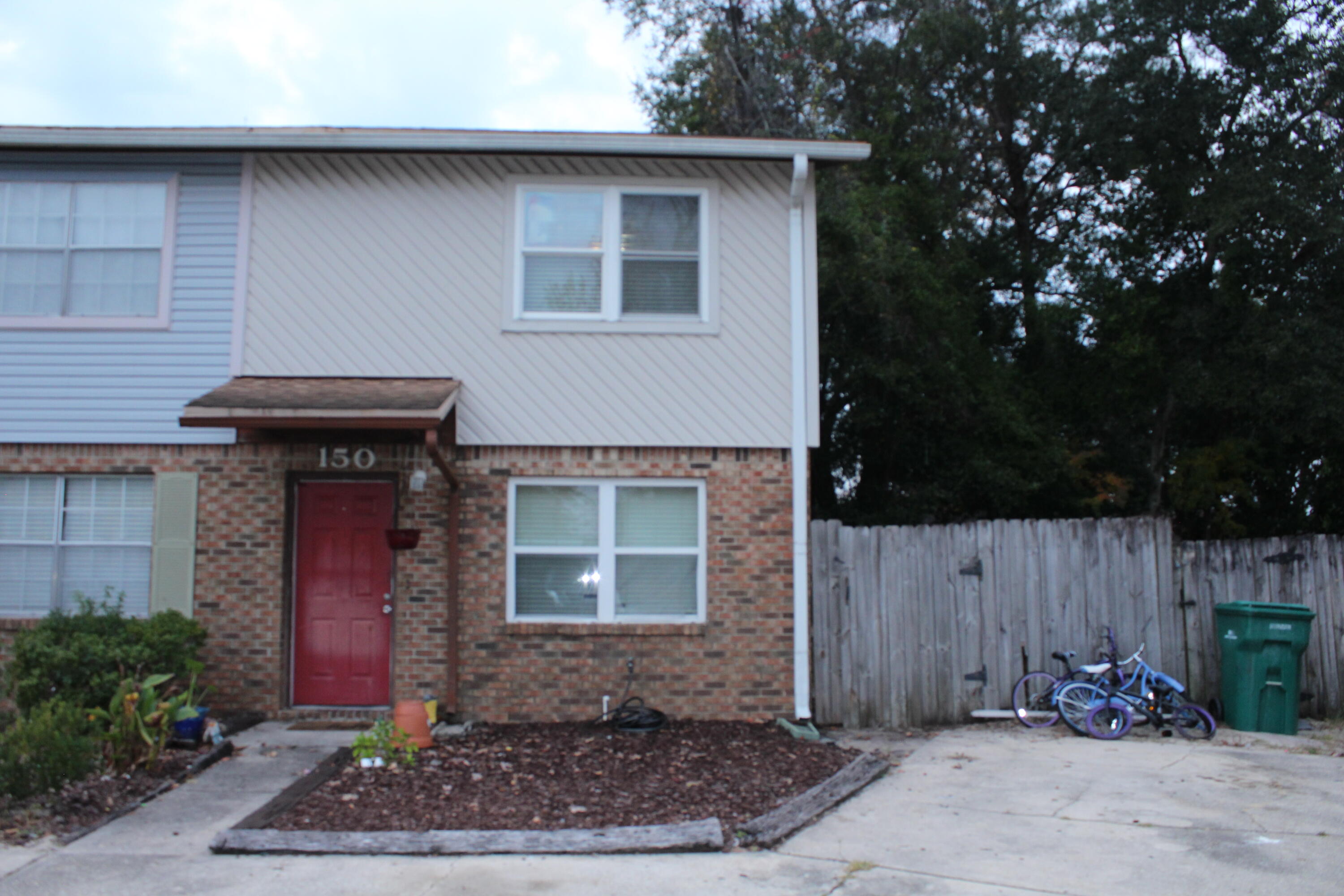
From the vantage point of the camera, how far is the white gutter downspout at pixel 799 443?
9.27m

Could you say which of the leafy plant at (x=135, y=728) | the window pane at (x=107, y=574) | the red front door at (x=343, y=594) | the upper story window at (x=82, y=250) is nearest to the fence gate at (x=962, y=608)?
the red front door at (x=343, y=594)

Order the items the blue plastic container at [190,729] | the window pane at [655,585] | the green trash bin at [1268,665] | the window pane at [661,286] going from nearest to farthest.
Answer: the blue plastic container at [190,729] < the green trash bin at [1268,665] < the window pane at [655,585] < the window pane at [661,286]

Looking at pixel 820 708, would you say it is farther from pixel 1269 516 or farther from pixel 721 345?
pixel 1269 516

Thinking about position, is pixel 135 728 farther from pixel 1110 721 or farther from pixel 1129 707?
pixel 1129 707

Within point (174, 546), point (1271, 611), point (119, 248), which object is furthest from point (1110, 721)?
point (119, 248)

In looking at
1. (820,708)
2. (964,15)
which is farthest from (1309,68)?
(820,708)

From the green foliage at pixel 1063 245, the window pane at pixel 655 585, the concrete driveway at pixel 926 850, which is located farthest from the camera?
the green foliage at pixel 1063 245

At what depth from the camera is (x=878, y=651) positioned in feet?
31.3

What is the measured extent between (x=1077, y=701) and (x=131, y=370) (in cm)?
846

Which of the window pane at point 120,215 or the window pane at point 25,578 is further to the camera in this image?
the window pane at point 120,215

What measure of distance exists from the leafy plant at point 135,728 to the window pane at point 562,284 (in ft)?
14.1

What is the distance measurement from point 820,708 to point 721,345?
10.7 ft

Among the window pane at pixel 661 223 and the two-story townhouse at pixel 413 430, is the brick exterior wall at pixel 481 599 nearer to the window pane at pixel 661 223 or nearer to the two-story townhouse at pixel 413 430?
the two-story townhouse at pixel 413 430

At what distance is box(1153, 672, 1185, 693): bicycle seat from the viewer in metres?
9.10
